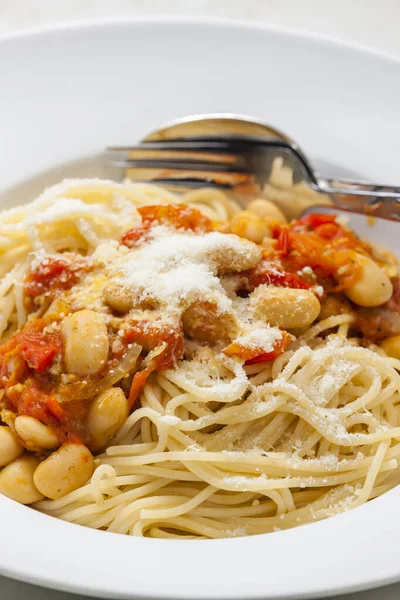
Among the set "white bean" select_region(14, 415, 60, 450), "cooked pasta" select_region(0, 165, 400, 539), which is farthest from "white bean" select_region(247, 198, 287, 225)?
"white bean" select_region(14, 415, 60, 450)

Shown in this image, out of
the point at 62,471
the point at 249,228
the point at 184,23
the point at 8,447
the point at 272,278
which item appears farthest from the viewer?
the point at 184,23

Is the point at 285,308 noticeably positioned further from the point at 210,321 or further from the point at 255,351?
the point at 210,321

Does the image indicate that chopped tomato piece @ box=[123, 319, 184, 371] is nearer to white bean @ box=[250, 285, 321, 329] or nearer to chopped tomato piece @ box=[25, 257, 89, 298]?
white bean @ box=[250, 285, 321, 329]

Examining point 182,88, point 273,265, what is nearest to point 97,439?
point 273,265

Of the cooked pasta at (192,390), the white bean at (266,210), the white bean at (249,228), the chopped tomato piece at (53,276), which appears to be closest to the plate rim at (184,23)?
the white bean at (266,210)

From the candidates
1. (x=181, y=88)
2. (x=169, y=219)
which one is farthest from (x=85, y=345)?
(x=181, y=88)

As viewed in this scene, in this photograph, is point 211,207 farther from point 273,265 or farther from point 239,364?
point 239,364
